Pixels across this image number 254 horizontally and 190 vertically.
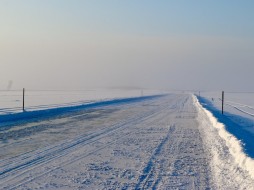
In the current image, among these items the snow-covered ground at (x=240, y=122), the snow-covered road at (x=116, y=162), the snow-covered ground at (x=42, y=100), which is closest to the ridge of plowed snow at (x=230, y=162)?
the snow-covered road at (x=116, y=162)

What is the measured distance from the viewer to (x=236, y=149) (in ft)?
36.8

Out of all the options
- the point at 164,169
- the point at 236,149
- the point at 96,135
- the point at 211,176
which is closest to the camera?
the point at 211,176

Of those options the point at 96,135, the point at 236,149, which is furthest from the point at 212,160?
the point at 96,135

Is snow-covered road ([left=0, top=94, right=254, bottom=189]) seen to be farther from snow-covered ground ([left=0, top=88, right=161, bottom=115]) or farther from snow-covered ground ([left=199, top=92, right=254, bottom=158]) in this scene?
snow-covered ground ([left=0, top=88, right=161, bottom=115])

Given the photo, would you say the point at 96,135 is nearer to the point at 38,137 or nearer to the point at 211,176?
the point at 38,137

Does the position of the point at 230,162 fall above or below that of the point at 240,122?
above

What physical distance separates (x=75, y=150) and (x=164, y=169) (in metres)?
3.45

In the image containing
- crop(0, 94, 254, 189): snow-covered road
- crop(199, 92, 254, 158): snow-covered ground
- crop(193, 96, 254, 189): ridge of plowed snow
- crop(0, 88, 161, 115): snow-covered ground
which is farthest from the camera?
crop(0, 88, 161, 115): snow-covered ground

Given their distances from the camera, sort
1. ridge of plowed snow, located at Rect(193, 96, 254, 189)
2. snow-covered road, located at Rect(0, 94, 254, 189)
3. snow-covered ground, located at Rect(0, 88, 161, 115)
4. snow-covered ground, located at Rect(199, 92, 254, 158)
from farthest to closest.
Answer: snow-covered ground, located at Rect(0, 88, 161, 115) < snow-covered ground, located at Rect(199, 92, 254, 158) < ridge of plowed snow, located at Rect(193, 96, 254, 189) < snow-covered road, located at Rect(0, 94, 254, 189)

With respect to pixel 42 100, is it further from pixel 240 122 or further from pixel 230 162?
pixel 230 162

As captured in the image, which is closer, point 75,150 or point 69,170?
point 69,170

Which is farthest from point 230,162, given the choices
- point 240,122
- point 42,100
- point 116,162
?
point 42,100

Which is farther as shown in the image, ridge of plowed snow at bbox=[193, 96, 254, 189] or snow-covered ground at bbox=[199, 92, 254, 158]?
snow-covered ground at bbox=[199, 92, 254, 158]

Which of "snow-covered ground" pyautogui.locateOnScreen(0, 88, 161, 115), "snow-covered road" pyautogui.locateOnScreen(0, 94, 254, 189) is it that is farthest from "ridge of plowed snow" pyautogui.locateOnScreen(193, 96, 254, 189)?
"snow-covered ground" pyautogui.locateOnScreen(0, 88, 161, 115)
